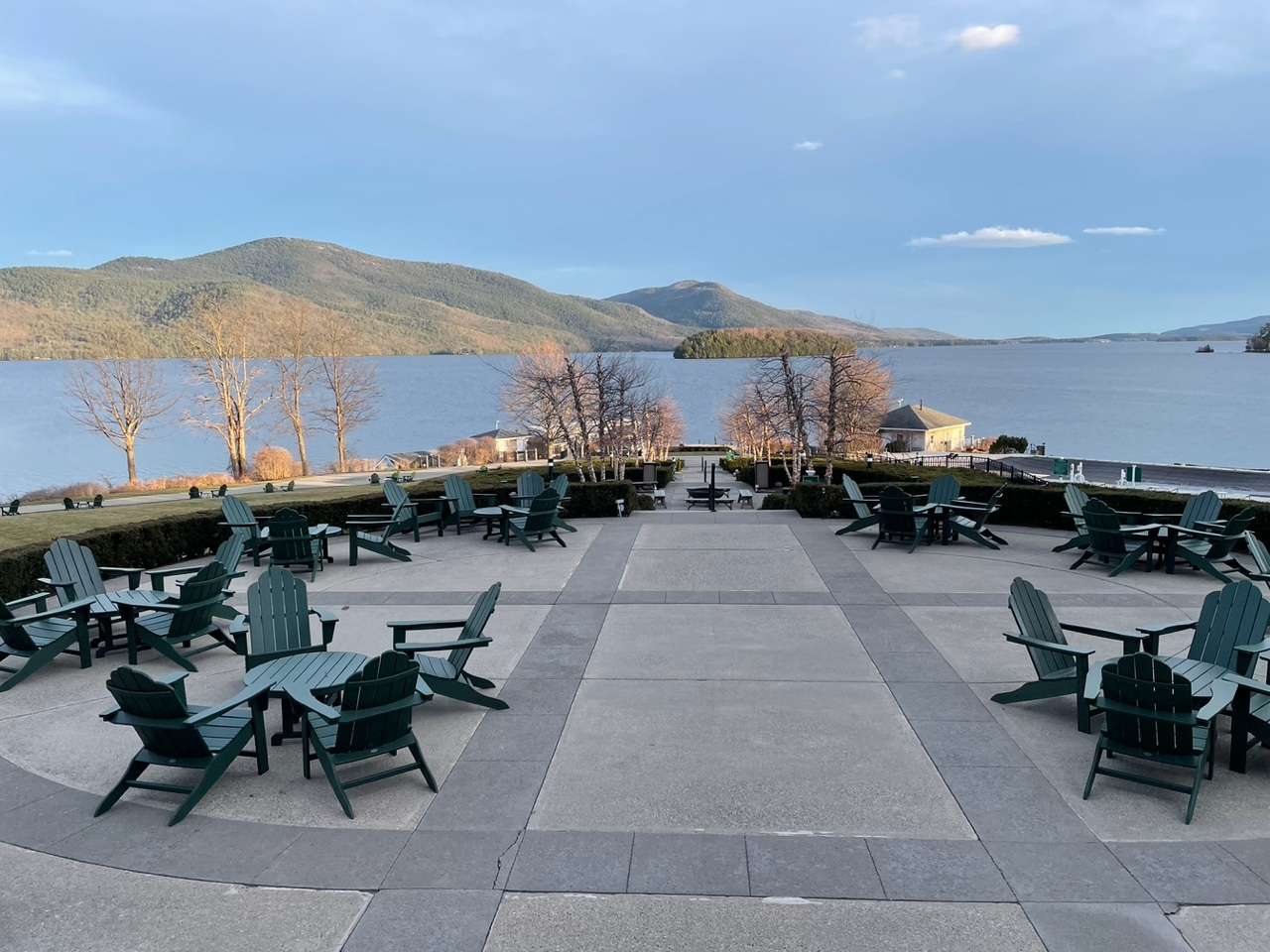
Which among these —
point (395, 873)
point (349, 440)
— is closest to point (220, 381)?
point (349, 440)

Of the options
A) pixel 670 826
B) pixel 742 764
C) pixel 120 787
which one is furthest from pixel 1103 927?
pixel 120 787

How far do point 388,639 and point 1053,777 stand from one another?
6.50 m

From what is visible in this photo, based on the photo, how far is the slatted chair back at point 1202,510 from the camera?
12898mm

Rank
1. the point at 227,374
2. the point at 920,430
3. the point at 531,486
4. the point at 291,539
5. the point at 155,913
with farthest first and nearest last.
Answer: the point at 920,430
the point at 227,374
the point at 531,486
the point at 291,539
the point at 155,913

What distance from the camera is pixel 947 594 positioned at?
1097 centimetres

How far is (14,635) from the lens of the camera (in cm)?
830

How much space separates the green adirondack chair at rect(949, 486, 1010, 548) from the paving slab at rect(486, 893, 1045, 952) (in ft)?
34.3

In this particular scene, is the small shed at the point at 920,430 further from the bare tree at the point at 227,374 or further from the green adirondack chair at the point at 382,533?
the green adirondack chair at the point at 382,533

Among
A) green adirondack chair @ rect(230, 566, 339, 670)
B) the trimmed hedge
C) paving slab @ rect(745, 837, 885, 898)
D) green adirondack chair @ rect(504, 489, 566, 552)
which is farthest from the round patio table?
green adirondack chair @ rect(504, 489, 566, 552)

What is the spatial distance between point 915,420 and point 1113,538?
65711mm

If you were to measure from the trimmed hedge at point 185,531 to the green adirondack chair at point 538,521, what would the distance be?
8.20ft

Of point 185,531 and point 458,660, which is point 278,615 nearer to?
point 458,660

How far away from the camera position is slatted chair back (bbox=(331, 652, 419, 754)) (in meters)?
5.43

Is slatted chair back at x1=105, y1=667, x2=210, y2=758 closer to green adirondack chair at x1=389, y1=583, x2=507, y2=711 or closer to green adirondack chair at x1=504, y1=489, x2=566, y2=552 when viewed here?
green adirondack chair at x1=389, y1=583, x2=507, y2=711
